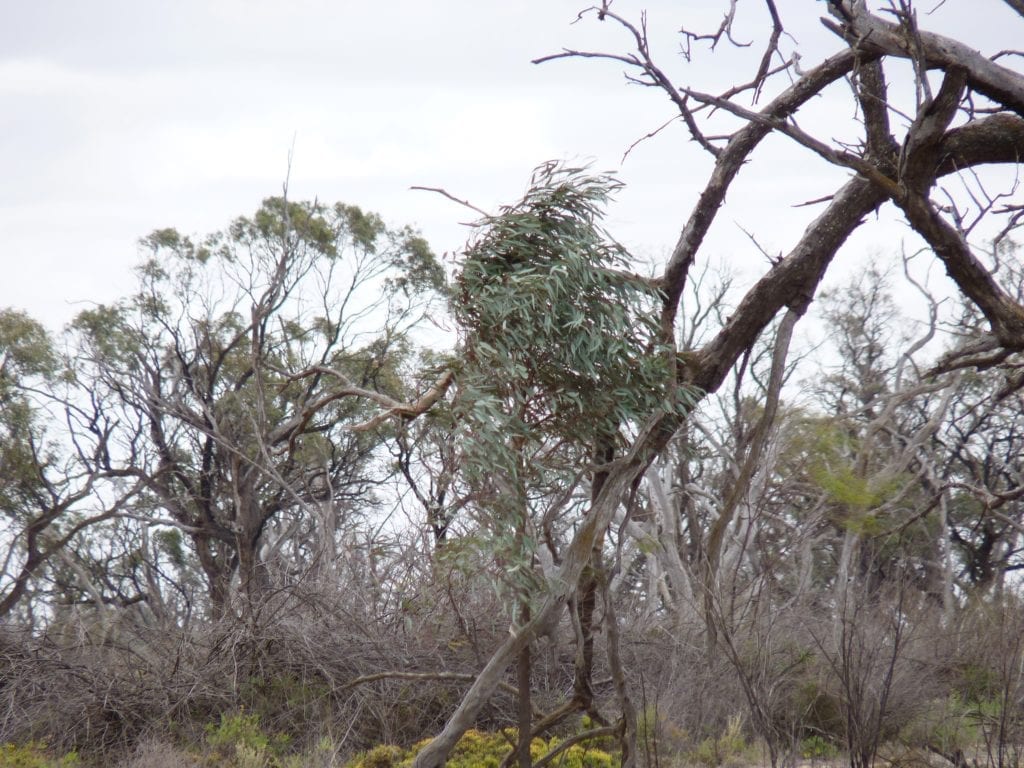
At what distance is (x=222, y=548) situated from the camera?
16.7 metres

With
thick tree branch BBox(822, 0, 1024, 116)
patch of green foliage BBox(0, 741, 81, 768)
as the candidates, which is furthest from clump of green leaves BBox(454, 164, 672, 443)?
patch of green foliage BBox(0, 741, 81, 768)

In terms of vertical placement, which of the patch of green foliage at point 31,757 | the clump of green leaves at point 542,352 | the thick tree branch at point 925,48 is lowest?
the patch of green foliage at point 31,757

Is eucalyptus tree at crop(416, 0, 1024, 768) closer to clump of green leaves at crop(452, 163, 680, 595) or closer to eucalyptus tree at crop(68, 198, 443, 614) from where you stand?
clump of green leaves at crop(452, 163, 680, 595)

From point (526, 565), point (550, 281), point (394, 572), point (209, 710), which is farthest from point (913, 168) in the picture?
point (209, 710)

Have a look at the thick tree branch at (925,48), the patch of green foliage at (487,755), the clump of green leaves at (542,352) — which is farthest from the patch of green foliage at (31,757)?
the thick tree branch at (925,48)

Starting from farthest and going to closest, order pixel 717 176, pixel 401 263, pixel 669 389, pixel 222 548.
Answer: pixel 401 263 < pixel 222 548 < pixel 717 176 < pixel 669 389

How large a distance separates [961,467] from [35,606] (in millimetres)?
16310

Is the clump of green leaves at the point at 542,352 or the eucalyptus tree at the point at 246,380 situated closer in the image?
the clump of green leaves at the point at 542,352

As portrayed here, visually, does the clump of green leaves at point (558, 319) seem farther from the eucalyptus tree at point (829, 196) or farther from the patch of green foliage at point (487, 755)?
the patch of green foliage at point (487, 755)

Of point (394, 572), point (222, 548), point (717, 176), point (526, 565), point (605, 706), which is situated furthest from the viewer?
point (222, 548)

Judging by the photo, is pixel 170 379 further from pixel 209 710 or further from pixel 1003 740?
pixel 1003 740

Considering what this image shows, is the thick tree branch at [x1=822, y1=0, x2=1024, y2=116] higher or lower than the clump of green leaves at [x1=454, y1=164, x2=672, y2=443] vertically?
higher

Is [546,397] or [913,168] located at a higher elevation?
[913,168]

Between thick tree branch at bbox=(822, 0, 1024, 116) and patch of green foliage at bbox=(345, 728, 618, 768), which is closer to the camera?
thick tree branch at bbox=(822, 0, 1024, 116)
